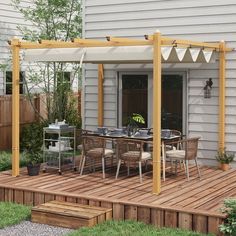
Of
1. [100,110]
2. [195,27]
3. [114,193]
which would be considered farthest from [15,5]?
[114,193]

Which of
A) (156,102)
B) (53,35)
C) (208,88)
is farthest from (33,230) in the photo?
(53,35)

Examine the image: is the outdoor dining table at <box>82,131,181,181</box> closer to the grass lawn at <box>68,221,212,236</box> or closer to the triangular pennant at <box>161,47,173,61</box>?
the triangular pennant at <box>161,47,173,61</box>

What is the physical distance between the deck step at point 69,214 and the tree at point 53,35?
6.71 m

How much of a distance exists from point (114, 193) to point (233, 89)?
12.0 feet

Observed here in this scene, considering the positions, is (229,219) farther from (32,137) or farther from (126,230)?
(32,137)

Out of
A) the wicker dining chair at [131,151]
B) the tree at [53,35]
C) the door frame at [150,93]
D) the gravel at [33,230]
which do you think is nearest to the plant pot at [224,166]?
the door frame at [150,93]

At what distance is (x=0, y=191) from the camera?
358 inches

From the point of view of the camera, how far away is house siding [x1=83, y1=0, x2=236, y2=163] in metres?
10.7

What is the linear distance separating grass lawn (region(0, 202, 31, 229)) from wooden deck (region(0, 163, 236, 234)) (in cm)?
26

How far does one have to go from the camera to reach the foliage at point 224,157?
34.4 ft

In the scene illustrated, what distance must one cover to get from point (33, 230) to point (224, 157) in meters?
4.43

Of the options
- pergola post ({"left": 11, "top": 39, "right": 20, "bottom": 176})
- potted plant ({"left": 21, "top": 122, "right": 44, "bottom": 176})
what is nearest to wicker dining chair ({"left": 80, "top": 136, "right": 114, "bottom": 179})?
pergola post ({"left": 11, "top": 39, "right": 20, "bottom": 176})

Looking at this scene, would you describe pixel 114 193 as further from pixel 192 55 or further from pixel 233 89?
pixel 233 89

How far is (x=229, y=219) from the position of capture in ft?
22.8
